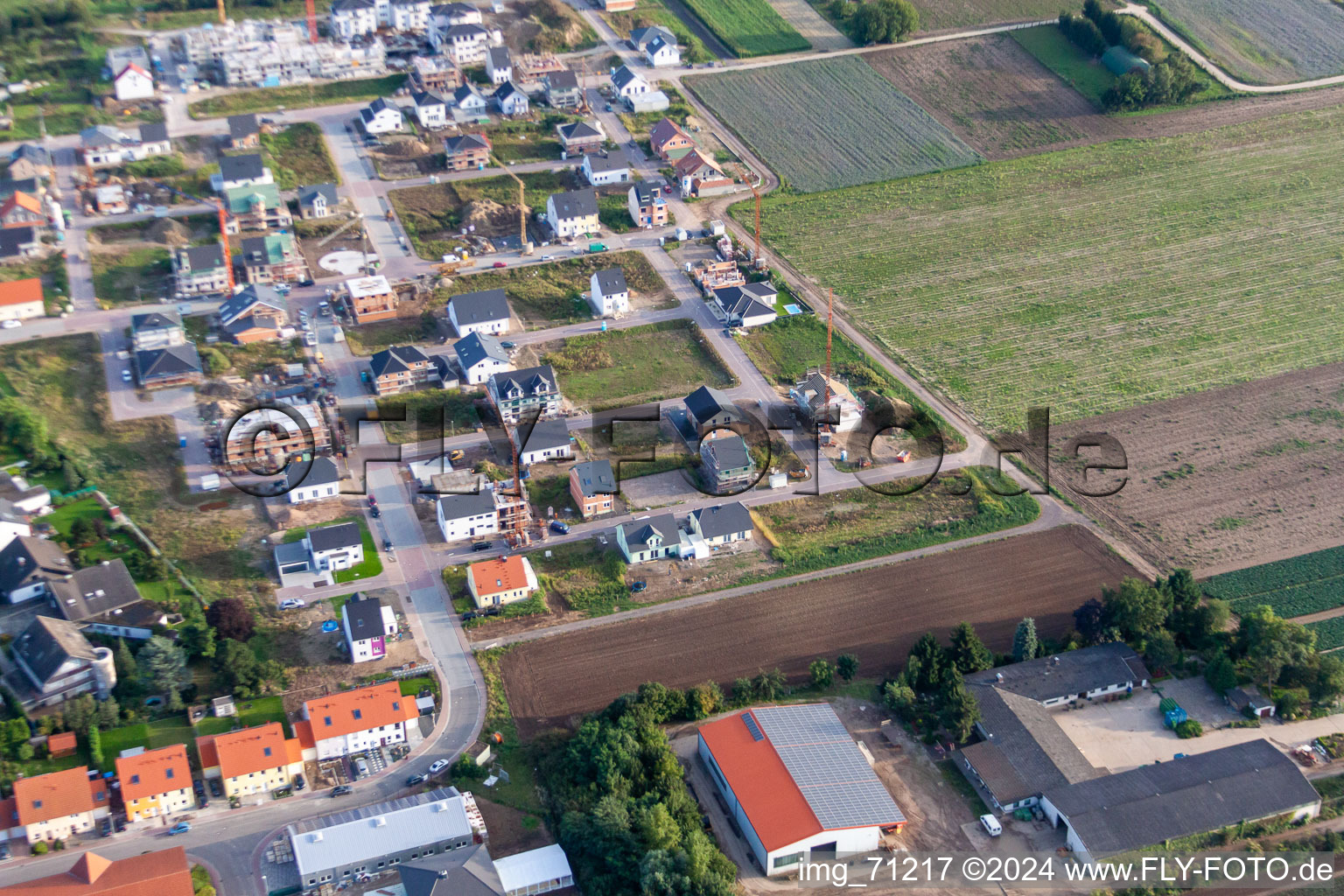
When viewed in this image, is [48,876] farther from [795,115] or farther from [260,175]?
[795,115]

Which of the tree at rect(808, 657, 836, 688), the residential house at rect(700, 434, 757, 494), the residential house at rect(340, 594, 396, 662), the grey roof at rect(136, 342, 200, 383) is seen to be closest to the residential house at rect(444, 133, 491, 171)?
the grey roof at rect(136, 342, 200, 383)

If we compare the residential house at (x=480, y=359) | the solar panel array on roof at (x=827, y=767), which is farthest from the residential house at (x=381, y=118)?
the solar panel array on roof at (x=827, y=767)

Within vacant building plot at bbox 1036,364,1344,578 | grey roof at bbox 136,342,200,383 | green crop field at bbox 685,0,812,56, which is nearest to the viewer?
vacant building plot at bbox 1036,364,1344,578

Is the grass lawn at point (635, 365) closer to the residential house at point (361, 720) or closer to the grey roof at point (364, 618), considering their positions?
the grey roof at point (364, 618)

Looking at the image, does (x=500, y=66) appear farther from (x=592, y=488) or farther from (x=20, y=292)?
(x=592, y=488)

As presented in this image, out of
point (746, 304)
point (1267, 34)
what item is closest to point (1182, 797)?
point (746, 304)

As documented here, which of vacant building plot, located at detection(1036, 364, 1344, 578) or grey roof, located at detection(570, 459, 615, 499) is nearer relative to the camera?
vacant building plot, located at detection(1036, 364, 1344, 578)

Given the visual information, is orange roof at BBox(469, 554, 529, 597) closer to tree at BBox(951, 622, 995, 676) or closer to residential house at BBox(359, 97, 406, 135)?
tree at BBox(951, 622, 995, 676)
